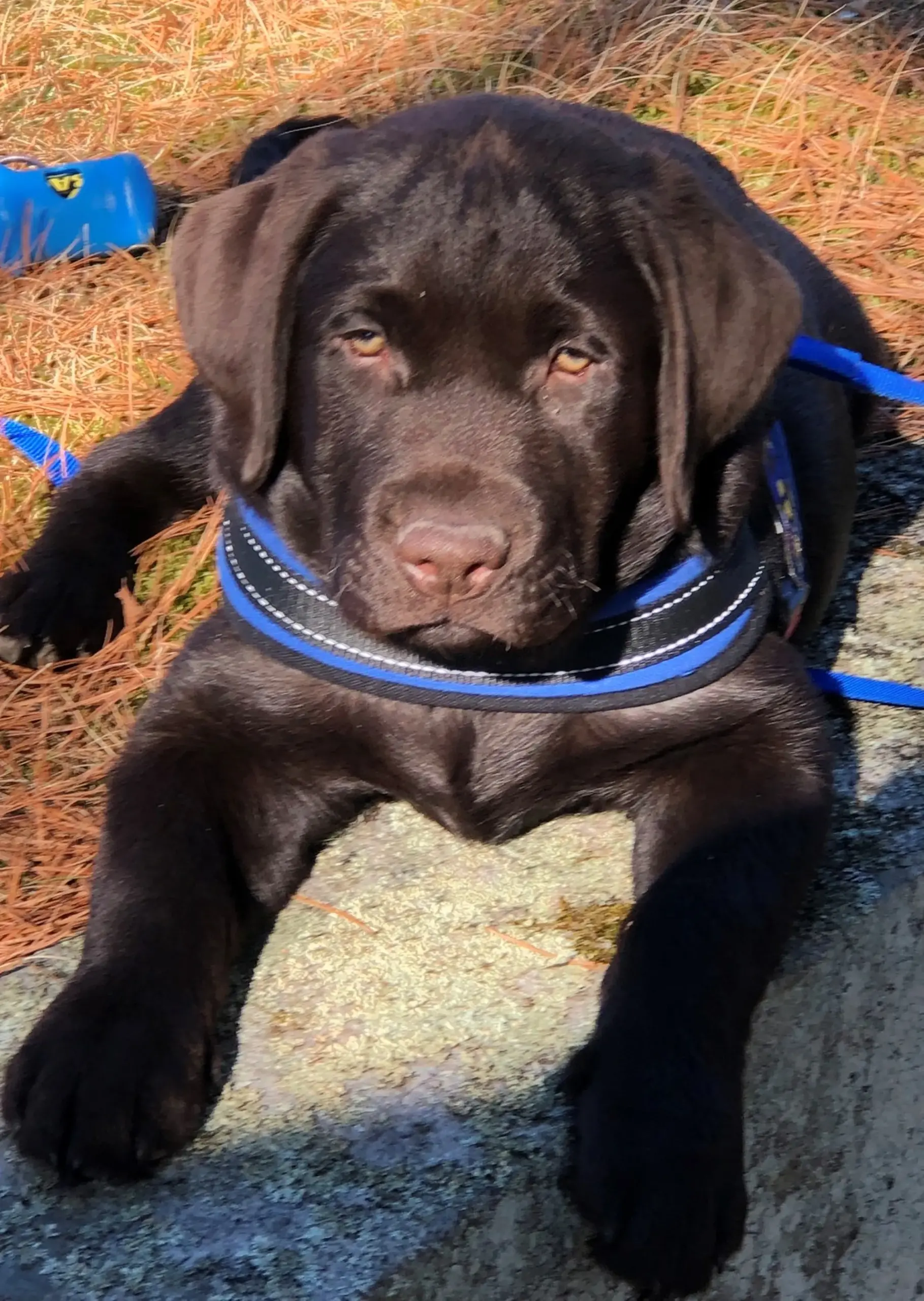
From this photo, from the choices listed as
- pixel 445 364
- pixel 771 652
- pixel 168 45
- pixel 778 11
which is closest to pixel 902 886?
pixel 771 652

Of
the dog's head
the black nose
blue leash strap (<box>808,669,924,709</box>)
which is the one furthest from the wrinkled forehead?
blue leash strap (<box>808,669,924,709</box>)

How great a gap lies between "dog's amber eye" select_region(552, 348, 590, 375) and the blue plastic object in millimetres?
2735

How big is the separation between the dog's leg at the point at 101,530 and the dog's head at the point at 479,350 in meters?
0.98

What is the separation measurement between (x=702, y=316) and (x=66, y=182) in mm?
2806

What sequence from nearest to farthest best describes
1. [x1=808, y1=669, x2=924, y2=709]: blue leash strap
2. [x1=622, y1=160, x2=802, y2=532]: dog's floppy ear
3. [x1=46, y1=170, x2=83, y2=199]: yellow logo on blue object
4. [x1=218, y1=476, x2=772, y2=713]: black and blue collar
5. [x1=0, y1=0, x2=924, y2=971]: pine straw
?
1. [x1=622, y1=160, x2=802, y2=532]: dog's floppy ear
2. [x1=218, y1=476, x2=772, y2=713]: black and blue collar
3. [x1=808, y1=669, x2=924, y2=709]: blue leash strap
4. [x1=0, y1=0, x2=924, y2=971]: pine straw
5. [x1=46, y1=170, x2=83, y2=199]: yellow logo on blue object

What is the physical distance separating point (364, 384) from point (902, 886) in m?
1.13

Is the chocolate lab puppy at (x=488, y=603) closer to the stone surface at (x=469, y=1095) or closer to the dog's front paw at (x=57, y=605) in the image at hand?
the stone surface at (x=469, y=1095)

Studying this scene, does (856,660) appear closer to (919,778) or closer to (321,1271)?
(919,778)

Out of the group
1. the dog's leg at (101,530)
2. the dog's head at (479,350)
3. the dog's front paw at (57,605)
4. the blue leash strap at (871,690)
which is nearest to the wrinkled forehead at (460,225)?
the dog's head at (479,350)

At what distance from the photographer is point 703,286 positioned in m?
2.20

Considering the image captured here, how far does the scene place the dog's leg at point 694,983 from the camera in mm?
1870

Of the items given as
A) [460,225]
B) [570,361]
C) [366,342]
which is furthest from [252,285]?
[570,361]

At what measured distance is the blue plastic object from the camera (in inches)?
173

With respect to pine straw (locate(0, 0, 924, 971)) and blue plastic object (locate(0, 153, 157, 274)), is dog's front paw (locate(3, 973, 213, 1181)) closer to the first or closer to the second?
pine straw (locate(0, 0, 924, 971))
